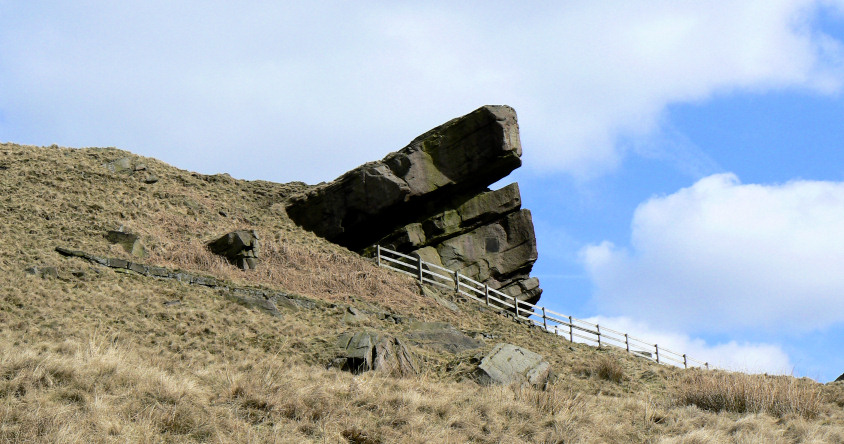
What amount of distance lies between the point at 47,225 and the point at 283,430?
1863cm

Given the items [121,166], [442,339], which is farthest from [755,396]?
[121,166]

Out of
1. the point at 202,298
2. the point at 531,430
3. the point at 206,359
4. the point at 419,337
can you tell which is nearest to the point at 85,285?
the point at 202,298

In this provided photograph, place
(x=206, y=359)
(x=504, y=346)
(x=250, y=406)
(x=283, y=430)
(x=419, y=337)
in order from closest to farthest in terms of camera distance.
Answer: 1. (x=283, y=430)
2. (x=250, y=406)
3. (x=206, y=359)
4. (x=504, y=346)
5. (x=419, y=337)

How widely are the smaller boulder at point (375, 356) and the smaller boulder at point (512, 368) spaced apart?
5.45ft

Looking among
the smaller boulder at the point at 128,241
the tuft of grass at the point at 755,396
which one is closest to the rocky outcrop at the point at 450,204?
the smaller boulder at the point at 128,241

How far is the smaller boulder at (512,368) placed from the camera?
53.7ft

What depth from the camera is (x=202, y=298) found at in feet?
69.2

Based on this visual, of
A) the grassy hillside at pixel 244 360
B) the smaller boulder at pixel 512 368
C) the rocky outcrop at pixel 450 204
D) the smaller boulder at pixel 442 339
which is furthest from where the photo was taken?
the rocky outcrop at pixel 450 204

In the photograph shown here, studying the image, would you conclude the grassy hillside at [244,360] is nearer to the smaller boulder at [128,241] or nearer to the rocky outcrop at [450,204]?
the smaller boulder at [128,241]

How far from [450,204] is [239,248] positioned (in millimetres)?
11950

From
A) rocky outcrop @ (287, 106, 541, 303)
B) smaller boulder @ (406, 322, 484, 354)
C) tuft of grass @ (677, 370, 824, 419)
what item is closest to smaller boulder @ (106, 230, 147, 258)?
smaller boulder @ (406, 322, 484, 354)

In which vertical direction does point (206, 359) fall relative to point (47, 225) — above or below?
below

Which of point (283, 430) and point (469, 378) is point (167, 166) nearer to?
point (469, 378)

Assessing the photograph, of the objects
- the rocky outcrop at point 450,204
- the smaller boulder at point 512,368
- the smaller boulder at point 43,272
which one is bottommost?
the smaller boulder at point 512,368
